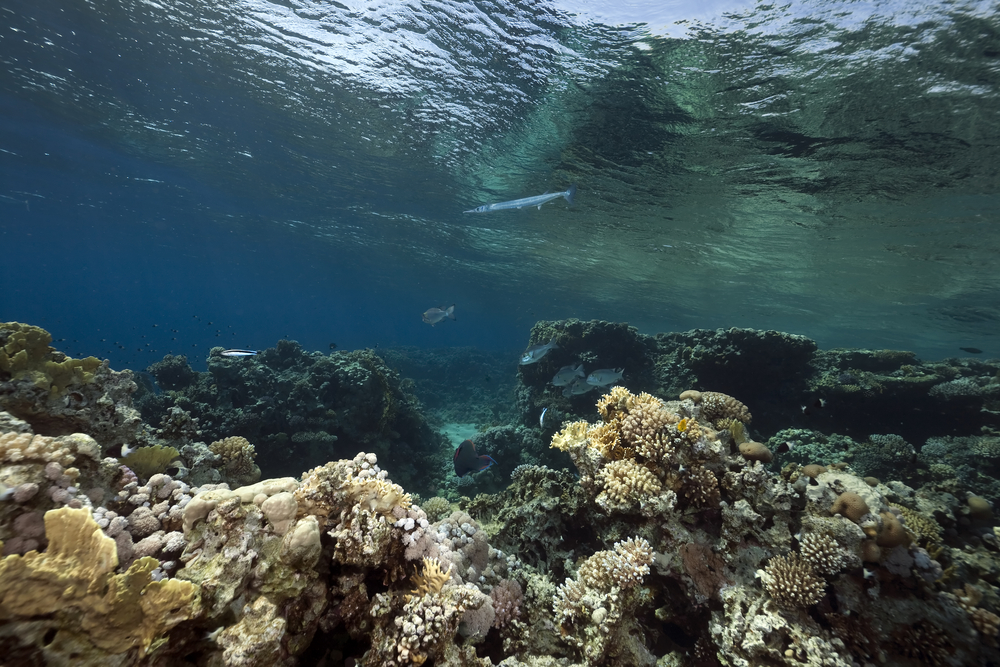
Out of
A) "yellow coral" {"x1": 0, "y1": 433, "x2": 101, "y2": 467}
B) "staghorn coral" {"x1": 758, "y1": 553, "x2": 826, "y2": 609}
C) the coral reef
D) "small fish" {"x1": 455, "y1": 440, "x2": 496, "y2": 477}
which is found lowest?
the coral reef

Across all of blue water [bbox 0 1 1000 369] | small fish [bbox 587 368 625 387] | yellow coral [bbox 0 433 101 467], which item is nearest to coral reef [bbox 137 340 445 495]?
blue water [bbox 0 1 1000 369]

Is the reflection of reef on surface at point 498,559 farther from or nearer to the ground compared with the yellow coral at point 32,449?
nearer to the ground

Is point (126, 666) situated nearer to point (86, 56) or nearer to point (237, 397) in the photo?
point (237, 397)

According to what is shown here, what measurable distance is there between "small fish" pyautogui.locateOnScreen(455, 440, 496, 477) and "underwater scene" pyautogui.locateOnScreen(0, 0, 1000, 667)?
48 mm

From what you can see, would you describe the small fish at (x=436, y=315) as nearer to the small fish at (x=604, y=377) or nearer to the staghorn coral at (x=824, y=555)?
the small fish at (x=604, y=377)

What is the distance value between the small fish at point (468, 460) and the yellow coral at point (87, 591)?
5.21 metres

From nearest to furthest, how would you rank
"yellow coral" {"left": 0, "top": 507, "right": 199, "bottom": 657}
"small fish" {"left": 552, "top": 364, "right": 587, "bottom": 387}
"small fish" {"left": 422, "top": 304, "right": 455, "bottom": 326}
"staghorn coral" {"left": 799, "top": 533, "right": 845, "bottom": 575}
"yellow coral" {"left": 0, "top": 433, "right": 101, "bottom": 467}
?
"yellow coral" {"left": 0, "top": 507, "right": 199, "bottom": 657} → "yellow coral" {"left": 0, "top": 433, "right": 101, "bottom": 467} → "staghorn coral" {"left": 799, "top": 533, "right": 845, "bottom": 575} → "small fish" {"left": 552, "top": 364, "right": 587, "bottom": 387} → "small fish" {"left": 422, "top": 304, "right": 455, "bottom": 326}

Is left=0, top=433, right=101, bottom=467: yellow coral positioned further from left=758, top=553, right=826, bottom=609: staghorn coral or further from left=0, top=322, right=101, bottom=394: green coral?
left=758, top=553, right=826, bottom=609: staghorn coral

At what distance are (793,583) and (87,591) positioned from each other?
15.9 ft

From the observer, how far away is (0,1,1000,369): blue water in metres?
9.40

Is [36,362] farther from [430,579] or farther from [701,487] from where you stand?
[701,487]

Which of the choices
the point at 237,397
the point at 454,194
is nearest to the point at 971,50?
the point at 454,194

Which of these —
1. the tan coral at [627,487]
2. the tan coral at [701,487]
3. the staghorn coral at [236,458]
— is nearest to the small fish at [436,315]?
the staghorn coral at [236,458]

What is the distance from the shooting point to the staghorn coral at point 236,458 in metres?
6.25
